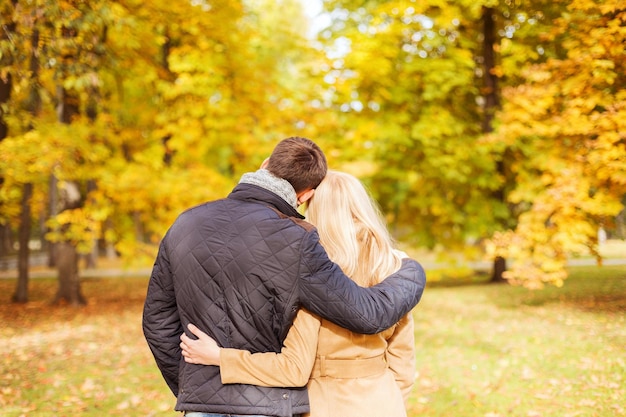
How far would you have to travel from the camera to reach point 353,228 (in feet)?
8.55

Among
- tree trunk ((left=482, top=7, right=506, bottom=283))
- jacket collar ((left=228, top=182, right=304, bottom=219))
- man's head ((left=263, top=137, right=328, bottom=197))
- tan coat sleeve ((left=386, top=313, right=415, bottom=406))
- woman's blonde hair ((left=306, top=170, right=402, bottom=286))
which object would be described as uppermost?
tree trunk ((left=482, top=7, right=506, bottom=283))

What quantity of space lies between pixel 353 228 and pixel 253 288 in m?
0.56

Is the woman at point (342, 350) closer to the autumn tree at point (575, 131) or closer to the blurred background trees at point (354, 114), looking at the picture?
the blurred background trees at point (354, 114)

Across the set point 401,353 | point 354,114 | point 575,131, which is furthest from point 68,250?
point 401,353

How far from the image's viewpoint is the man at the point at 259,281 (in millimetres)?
2273

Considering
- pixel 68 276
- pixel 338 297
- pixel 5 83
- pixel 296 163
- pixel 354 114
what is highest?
pixel 354 114

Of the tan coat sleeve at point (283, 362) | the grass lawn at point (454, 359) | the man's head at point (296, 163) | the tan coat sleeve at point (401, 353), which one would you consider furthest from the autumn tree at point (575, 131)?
the tan coat sleeve at point (283, 362)

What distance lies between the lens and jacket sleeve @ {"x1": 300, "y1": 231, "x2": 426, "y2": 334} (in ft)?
7.41

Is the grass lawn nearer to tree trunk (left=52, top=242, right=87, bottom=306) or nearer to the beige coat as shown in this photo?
tree trunk (left=52, top=242, right=87, bottom=306)

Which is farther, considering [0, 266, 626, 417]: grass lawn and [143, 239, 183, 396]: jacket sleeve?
[0, 266, 626, 417]: grass lawn

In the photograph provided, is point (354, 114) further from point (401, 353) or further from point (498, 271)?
point (401, 353)

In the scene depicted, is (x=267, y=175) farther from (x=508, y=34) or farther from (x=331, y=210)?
(x=508, y=34)

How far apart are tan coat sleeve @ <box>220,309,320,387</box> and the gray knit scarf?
0.46 m

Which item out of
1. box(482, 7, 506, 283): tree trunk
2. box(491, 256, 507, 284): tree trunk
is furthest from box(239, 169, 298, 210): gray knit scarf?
box(491, 256, 507, 284): tree trunk
